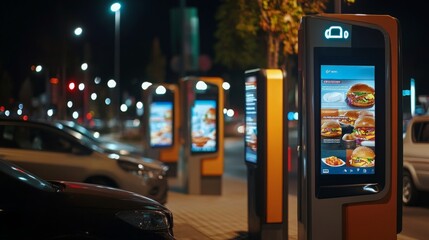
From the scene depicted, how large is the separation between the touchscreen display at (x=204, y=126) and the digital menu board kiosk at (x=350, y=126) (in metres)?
7.67

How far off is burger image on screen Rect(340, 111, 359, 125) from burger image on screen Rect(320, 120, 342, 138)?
0.07 meters

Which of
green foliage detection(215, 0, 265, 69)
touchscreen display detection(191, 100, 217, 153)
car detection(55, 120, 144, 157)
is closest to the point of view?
touchscreen display detection(191, 100, 217, 153)

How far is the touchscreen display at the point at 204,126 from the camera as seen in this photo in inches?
598

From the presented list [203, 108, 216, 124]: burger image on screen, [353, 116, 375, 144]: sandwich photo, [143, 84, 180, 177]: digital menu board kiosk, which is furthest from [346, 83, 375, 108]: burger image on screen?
[143, 84, 180, 177]: digital menu board kiosk

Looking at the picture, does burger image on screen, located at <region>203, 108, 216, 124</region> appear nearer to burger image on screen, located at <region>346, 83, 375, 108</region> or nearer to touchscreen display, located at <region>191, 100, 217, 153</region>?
touchscreen display, located at <region>191, 100, 217, 153</region>

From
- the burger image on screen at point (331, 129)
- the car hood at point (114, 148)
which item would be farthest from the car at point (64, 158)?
the burger image on screen at point (331, 129)

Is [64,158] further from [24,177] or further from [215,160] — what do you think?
[24,177]

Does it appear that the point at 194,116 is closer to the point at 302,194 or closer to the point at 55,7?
the point at 302,194

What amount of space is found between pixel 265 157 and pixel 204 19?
3553cm

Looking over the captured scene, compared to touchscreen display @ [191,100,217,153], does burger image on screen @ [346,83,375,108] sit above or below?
above

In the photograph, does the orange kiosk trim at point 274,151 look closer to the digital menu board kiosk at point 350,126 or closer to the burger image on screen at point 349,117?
the digital menu board kiosk at point 350,126

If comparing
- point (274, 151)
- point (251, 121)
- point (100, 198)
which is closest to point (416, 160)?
point (251, 121)

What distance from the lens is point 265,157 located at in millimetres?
8797

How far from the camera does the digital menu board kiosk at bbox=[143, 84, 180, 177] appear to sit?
18312 millimetres
